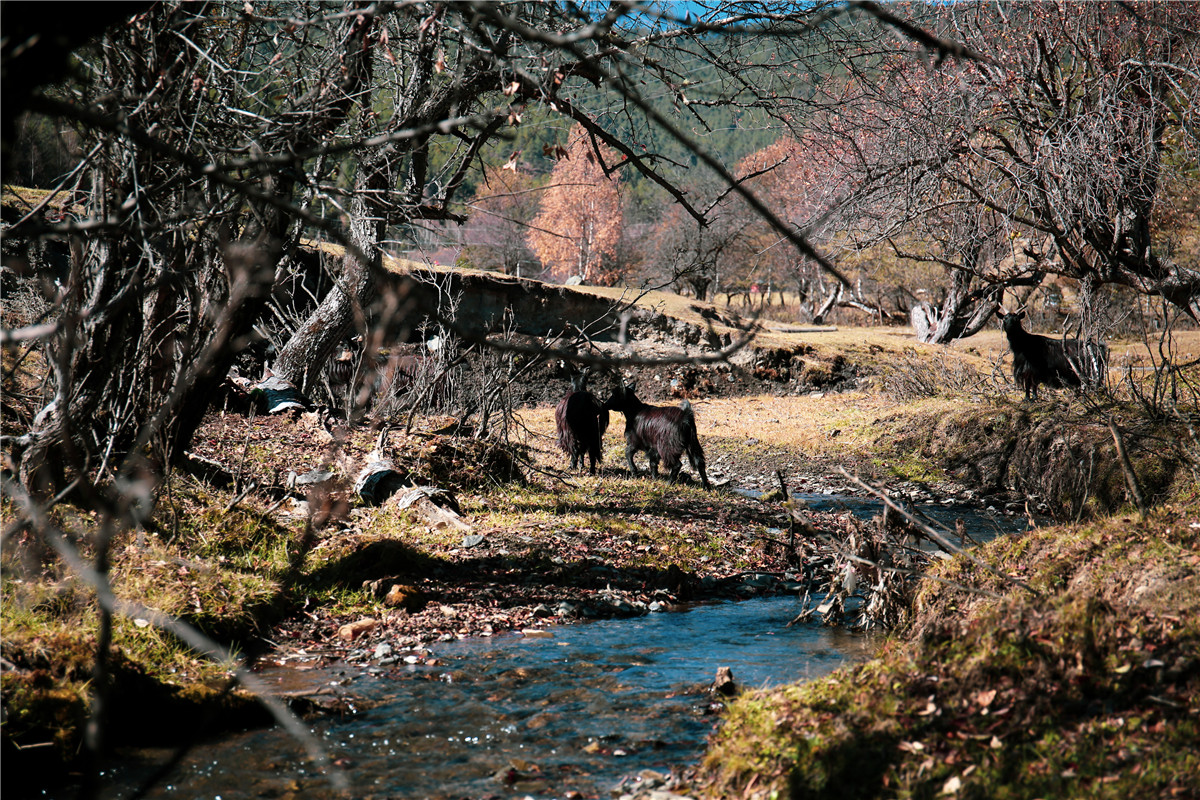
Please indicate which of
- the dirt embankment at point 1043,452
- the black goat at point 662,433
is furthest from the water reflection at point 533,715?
the black goat at point 662,433

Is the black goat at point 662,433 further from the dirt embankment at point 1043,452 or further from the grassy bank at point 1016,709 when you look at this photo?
the grassy bank at point 1016,709

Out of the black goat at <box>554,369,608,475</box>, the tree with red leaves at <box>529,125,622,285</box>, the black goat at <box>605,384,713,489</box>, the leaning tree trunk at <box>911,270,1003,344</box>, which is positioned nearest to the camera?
the black goat at <box>605,384,713,489</box>

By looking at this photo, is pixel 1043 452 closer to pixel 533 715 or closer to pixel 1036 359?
pixel 1036 359

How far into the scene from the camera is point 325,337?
1071 centimetres

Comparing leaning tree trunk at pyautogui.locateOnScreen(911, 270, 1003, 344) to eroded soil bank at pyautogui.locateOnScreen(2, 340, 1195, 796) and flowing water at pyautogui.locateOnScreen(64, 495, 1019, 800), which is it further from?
flowing water at pyautogui.locateOnScreen(64, 495, 1019, 800)

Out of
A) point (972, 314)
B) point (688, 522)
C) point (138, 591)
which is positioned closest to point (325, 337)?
point (688, 522)

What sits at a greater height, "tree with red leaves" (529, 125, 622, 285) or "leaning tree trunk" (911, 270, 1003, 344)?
"tree with red leaves" (529, 125, 622, 285)

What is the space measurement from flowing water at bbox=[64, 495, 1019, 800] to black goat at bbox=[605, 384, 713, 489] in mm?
4882

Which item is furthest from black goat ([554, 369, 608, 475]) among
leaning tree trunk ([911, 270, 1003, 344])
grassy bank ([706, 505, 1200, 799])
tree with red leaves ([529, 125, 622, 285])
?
tree with red leaves ([529, 125, 622, 285])

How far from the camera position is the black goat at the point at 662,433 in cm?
1089

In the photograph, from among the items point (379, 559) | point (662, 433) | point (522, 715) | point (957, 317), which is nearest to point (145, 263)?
point (379, 559)

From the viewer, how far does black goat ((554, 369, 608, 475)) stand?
1136 centimetres

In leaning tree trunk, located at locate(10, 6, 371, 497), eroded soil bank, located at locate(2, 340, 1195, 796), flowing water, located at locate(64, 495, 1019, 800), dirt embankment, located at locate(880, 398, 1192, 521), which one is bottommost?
flowing water, located at locate(64, 495, 1019, 800)

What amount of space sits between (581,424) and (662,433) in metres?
1.09
